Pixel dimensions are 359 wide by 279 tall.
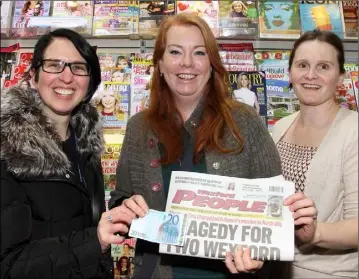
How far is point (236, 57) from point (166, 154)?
1010 mm

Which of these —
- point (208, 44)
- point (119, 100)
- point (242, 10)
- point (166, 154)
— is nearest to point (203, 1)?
point (242, 10)

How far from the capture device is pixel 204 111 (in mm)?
1393

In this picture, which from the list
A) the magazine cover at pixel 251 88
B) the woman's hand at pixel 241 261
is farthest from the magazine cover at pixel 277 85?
the woman's hand at pixel 241 261

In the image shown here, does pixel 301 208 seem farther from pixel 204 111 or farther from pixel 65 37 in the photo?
pixel 65 37

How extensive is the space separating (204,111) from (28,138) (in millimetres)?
628

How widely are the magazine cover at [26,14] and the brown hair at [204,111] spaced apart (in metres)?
0.98

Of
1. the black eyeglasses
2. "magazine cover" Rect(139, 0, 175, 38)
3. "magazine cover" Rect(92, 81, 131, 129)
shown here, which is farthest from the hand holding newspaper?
"magazine cover" Rect(139, 0, 175, 38)

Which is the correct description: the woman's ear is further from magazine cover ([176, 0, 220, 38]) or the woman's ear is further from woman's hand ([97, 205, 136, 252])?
magazine cover ([176, 0, 220, 38])

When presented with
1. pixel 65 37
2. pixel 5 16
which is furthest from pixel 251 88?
pixel 5 16

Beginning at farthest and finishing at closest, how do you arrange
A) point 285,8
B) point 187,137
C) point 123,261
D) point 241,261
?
point 285,8 < point 123,261 < point 187,137 < point 241,261

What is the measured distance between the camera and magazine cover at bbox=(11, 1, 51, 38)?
206cm

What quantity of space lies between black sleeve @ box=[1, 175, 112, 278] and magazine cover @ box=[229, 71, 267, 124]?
1197 millimetres

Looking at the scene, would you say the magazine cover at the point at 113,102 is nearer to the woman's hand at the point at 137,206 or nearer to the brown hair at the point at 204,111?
the brown hair at the point at 204,111

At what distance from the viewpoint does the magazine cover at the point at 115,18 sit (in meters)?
2.07
